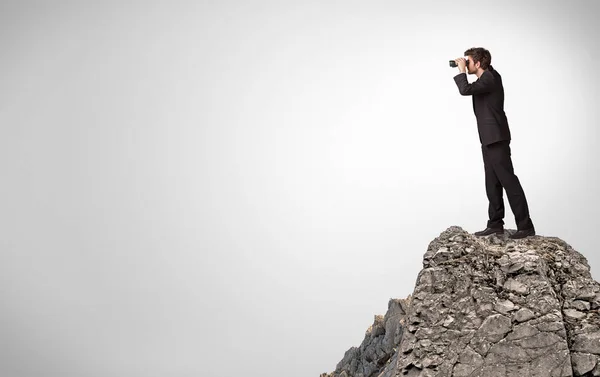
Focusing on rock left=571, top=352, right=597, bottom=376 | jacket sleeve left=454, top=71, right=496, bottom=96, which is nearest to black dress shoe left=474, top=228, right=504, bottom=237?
jacket sleeve left=454, top=71, right=496, bottom=96

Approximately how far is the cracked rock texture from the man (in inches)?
47.9

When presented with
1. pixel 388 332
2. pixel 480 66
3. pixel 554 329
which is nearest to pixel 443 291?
pixel 554 329

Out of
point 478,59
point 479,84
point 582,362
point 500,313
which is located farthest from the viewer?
point 478,59

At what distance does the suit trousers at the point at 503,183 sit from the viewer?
530 inches

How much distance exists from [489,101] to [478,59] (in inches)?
37.6

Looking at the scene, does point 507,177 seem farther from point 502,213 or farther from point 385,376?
point 385,376

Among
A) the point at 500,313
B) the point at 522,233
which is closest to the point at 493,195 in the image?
the point at 522,233

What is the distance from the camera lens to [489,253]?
1180 centimetres

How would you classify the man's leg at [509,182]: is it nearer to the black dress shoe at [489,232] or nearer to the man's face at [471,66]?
the black dress shoe at [489,232]

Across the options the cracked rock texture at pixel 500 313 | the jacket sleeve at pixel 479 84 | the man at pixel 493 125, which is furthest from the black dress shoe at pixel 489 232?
the jacket sleeve at pixel 479 84

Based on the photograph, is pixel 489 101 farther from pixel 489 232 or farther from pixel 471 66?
pixel 489 232

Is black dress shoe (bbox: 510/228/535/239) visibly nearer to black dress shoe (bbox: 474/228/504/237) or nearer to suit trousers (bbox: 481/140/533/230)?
suit trousers (bbox: 481/140/533/230)

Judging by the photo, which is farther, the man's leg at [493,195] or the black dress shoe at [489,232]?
the man's leg at [493,195]

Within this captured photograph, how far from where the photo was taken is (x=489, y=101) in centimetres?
1346
